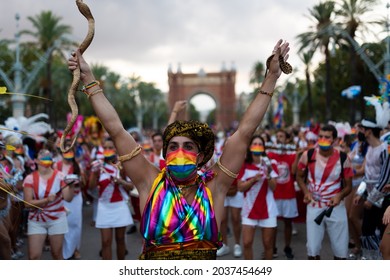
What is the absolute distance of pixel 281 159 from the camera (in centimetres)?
844

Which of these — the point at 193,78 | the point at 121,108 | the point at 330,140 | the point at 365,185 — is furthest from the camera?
the point at 193,78

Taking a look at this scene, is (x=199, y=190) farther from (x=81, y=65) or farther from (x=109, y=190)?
(x=109, y=190)

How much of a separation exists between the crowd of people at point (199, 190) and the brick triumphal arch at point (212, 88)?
71990 mm

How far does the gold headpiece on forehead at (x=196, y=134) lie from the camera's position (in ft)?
9.77

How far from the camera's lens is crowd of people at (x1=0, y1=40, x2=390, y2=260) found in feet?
9.45

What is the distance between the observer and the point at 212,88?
84250mm

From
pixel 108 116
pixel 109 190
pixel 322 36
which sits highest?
pixel 322 36

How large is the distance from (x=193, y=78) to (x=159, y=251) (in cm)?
8008

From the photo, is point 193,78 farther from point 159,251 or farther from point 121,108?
point 159,251

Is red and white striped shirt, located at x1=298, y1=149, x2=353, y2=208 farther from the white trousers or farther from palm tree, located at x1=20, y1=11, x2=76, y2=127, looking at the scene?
palm tree, located at x1=20, y1=11, x2=76, y2=127

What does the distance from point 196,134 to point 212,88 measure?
3220 inches

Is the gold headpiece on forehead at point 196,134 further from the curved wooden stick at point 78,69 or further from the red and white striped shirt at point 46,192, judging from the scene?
the red and white striped shirt at point 46,192

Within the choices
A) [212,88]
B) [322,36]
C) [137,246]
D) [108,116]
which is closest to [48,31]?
[322,36]
